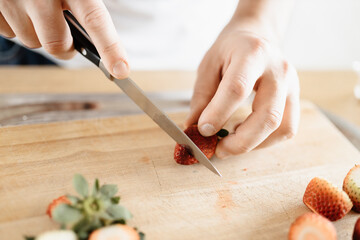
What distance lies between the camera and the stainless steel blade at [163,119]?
86cm

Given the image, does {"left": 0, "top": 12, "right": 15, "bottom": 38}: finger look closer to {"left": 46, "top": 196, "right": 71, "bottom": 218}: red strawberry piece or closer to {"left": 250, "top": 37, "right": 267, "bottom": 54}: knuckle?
{"left": 46, "top": 196, "right": 71, "bottom": 218}: red strawberry piece

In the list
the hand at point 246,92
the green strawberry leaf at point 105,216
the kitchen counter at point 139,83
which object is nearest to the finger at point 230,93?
the hand at point 246,92

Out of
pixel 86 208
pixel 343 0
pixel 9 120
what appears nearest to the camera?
pixel 86 208

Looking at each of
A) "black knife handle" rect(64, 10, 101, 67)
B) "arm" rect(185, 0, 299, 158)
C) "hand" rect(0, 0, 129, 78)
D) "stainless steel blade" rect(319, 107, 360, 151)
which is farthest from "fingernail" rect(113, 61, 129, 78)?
"stainless steel blade" rect(319, 107, 360, 151)

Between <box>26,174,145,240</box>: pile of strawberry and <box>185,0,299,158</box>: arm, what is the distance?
34 centimetres

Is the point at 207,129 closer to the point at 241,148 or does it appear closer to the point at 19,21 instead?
the point at 241,148

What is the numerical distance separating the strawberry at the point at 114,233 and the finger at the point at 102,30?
33 centimetres

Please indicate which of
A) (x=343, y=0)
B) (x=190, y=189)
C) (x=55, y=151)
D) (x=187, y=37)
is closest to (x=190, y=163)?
(x=190, y=189)

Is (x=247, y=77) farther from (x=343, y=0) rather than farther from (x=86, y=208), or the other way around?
(x=343, y=0)

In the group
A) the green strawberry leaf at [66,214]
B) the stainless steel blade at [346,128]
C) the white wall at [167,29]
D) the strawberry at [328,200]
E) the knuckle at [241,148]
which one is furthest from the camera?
the white wall at [167,29]

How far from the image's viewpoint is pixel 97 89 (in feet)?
4.24

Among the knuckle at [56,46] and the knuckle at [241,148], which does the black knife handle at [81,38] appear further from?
the knuckle at [241,148]

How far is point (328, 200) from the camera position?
0.80 metres

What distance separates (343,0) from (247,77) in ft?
6.48
